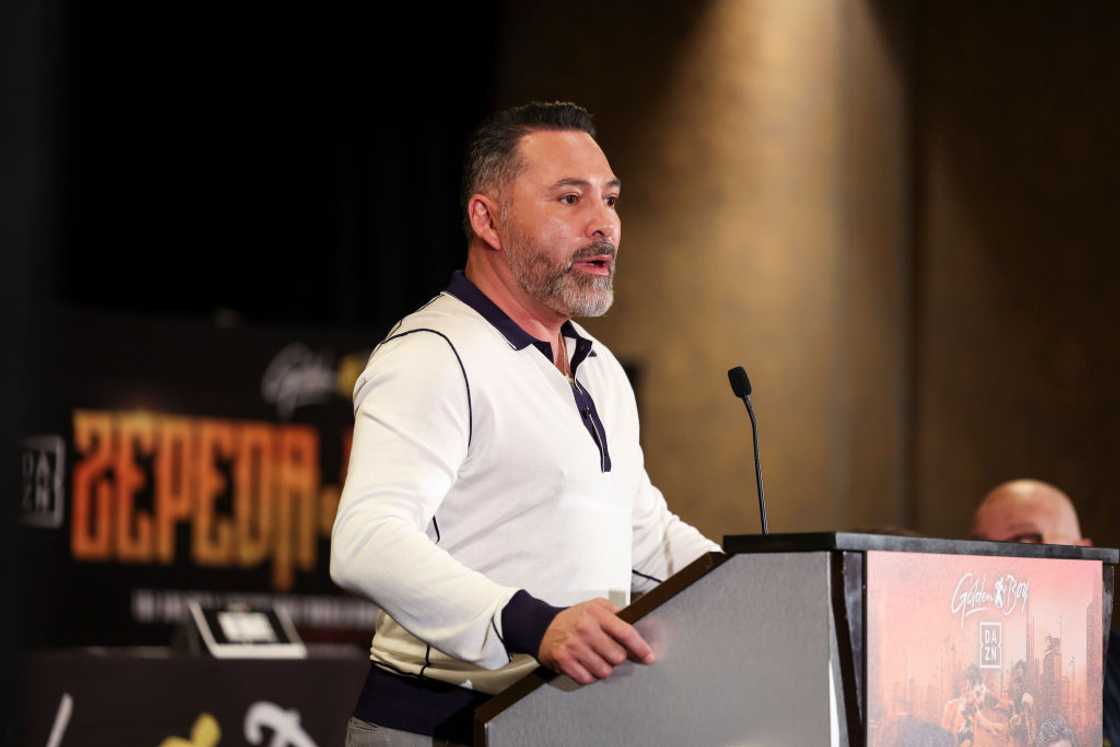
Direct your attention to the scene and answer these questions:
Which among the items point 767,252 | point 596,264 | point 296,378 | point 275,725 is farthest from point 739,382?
point 767,252

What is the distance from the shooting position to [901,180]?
5.58 meters

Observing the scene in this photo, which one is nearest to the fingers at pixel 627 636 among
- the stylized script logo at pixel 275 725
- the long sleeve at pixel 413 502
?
the long sleeve at pixel 413 502

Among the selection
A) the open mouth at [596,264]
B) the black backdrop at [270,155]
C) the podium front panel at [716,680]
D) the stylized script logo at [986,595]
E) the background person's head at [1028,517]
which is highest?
the black backdrop at [270,155]

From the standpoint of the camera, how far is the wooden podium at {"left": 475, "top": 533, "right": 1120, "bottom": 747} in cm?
139

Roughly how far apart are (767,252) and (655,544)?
3.47 m

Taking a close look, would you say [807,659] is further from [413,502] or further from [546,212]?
[546,212]

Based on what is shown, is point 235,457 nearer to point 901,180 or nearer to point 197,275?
point 197,275

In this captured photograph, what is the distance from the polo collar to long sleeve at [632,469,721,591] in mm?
182

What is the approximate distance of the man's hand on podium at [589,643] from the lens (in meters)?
1.41

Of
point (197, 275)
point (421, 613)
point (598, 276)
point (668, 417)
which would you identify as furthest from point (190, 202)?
point (421, 613)

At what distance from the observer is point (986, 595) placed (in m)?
1.52

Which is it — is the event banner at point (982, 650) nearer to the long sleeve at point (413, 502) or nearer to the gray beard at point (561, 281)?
the long sleeve at point (413, 502)

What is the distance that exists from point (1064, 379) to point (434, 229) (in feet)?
8.05

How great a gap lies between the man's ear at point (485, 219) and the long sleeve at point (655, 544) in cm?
35
